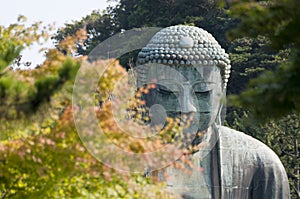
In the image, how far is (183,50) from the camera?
15.2 m

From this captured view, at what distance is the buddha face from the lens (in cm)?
1498

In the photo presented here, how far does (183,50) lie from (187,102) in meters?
0.66

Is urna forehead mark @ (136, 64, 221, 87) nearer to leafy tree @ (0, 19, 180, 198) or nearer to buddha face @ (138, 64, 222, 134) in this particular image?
buddha face @ (138, 64, 222, 134)

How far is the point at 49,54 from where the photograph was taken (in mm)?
13211

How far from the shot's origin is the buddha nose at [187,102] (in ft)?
49.0

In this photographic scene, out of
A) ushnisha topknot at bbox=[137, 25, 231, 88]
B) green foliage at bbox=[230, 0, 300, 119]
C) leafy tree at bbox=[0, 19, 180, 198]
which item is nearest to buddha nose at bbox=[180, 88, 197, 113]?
ushnisha topknot at bbox=[137, 25, 231, 88]

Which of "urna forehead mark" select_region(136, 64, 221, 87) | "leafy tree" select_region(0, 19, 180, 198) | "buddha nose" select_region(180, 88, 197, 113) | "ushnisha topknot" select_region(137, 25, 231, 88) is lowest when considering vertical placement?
"leafy tree" select_region(0, 19, 180, 198)

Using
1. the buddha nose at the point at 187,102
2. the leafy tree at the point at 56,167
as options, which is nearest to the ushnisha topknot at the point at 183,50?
the buddha nose at the point at 187,102

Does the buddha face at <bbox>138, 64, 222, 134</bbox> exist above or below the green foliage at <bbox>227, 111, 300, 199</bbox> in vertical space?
below

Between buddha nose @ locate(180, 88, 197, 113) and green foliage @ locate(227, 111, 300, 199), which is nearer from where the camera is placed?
buddha nose @ locate(180, 88, 197, 113)

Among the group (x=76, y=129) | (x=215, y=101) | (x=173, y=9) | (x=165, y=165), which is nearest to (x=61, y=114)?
(x=76, y=129)

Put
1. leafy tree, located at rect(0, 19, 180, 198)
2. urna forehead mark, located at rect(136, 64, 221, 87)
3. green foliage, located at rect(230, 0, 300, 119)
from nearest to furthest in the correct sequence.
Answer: green foliage, located at rect(230, 0, 300, 119) < leafy tree, located at rect(0, 19, 180, 198) < urna forehead mark, located at rect(136, 64, 221, 87)

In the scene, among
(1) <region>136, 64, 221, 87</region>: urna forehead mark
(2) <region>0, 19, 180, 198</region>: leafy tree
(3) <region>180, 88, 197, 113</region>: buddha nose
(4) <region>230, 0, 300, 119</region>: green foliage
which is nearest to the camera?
(4) <region>230, 0, 300, 119</region>: green foliage

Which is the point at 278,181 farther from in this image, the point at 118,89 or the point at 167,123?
the point at 118,89
